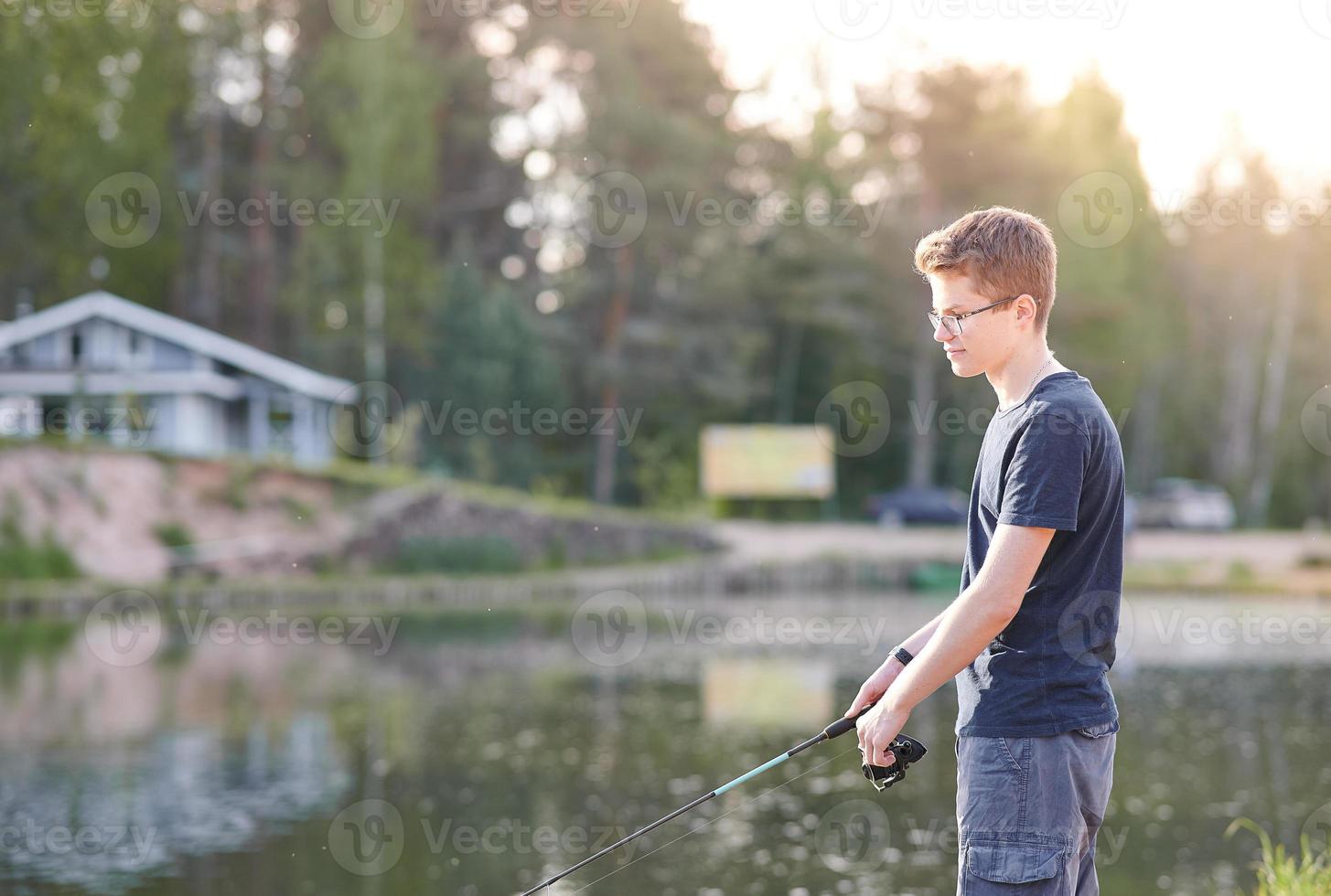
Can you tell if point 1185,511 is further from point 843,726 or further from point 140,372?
point 843,726

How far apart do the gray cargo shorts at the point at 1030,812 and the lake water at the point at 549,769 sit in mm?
1261

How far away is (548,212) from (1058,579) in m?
35.0

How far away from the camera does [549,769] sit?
10.4 meters

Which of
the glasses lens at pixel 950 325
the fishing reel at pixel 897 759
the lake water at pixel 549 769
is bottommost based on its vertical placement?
the lake water at pixel 549 769

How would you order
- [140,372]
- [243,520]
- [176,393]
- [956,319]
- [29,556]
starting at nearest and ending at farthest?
1. [956,319]
2. [29,556]
3. [243,520]
4. [140,372]
5. [176,393]

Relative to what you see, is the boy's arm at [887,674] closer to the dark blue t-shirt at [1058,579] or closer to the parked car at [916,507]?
the dark blue t-shirt at [1058,579]

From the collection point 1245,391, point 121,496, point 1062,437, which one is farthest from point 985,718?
point 1245,391

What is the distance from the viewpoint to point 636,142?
33188mm

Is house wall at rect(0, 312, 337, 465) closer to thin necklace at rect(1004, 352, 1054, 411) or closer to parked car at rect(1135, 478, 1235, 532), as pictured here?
parked car at rect(1135, 478, 1235, 532)

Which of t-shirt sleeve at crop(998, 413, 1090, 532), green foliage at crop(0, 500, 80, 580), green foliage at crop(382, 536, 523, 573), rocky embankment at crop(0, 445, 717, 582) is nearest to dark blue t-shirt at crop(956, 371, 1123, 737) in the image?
t-shirt sleeve at crop(998, 413, 1090, 532)

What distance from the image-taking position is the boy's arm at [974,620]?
2400 mm

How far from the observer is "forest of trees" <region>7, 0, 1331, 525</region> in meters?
33.1

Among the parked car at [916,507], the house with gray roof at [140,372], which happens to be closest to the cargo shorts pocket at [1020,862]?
the house with gray roof at [140,372]

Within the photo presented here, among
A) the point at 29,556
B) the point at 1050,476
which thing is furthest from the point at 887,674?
the point at 29,556
